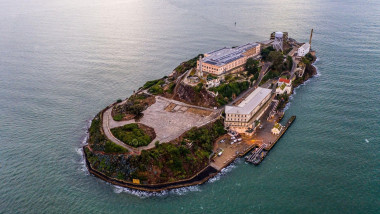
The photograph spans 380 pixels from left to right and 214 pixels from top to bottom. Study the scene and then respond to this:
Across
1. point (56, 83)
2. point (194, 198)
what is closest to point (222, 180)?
point (194, 198)

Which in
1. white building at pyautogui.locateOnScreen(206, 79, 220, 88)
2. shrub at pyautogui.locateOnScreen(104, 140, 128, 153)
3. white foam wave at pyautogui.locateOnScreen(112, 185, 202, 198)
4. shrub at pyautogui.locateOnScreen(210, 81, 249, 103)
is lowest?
white foam wave at pyautogui.locateOnScreen(112, 185, 202, 198)

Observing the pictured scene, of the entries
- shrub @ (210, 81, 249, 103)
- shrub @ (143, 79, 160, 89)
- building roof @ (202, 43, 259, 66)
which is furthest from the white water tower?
shrub @ (143, 79, 160, 89)

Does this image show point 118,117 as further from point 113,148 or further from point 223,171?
point 223,171

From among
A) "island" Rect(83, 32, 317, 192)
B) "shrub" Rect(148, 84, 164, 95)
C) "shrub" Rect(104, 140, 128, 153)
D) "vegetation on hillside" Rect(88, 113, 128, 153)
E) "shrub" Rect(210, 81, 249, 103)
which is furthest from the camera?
"shrub" Rect(148, 84, 164, 95)

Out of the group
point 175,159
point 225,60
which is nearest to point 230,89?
point 225,60

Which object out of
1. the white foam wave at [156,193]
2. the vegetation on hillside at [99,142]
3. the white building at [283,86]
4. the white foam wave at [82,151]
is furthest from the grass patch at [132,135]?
the white building at [283,86]

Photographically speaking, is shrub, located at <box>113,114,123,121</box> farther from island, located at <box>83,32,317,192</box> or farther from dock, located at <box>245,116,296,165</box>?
dock, located at <box>245,116,296,165</box>
